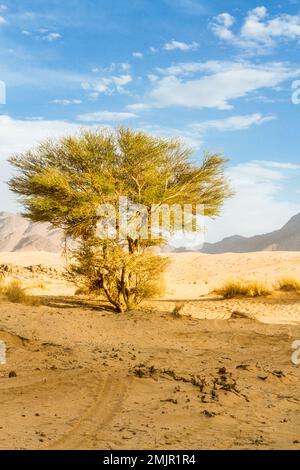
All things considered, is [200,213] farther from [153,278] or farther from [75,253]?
[75,253]

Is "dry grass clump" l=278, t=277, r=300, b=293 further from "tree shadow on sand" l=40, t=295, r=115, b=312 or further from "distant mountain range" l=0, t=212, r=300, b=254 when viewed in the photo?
"distant mountain range" l=0, t=212, r=300, b=254

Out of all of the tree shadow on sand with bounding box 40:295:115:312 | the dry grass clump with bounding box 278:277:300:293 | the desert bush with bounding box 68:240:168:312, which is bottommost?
the tree shadow on sand with bounding box 40:295:115:312

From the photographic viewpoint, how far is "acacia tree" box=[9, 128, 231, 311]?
52.4 ft

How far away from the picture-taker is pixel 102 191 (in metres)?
16.0

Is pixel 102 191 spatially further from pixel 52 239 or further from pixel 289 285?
pixel 52 239

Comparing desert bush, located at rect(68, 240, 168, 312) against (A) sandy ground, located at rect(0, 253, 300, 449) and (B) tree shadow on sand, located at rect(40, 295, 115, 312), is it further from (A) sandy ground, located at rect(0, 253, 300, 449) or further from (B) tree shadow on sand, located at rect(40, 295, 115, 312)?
(A) sandy ground, located at rect(0, 253, 300, 449)

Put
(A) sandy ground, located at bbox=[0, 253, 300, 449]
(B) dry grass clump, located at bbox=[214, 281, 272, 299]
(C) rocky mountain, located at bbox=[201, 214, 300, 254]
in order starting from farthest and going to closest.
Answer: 1. (C) rocky mountain, located at bbox=[201, 214, 300, 254]
2. (B) dry grass clump, located at bbox=[214, 281, 272, 299]
3. (A) sandy ground, located at bbox=[0, 253, 300, 449]

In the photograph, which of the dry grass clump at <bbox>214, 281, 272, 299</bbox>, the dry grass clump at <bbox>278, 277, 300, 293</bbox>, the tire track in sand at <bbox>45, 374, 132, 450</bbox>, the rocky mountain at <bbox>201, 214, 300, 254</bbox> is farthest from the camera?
the rocky mountain at <bbox>201, 214, 300, 254</bbox>

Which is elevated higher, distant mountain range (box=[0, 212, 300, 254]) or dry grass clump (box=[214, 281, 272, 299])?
distant mountain range (box=[0, 212, 300, 254])

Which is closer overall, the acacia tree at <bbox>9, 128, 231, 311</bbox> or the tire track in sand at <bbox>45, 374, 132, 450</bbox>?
the tire track in sand at <bbox>45, 374, 132, 450</bbox>

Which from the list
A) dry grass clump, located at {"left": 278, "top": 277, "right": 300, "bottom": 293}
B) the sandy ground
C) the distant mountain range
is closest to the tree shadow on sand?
the sandy ground

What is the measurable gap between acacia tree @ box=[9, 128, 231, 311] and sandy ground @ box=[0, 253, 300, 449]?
2.66 metres

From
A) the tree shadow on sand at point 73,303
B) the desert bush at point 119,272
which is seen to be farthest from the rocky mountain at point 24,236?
the desert bush at point 119,272

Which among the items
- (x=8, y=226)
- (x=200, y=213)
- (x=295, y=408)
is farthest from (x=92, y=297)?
(x=8, y=226)
